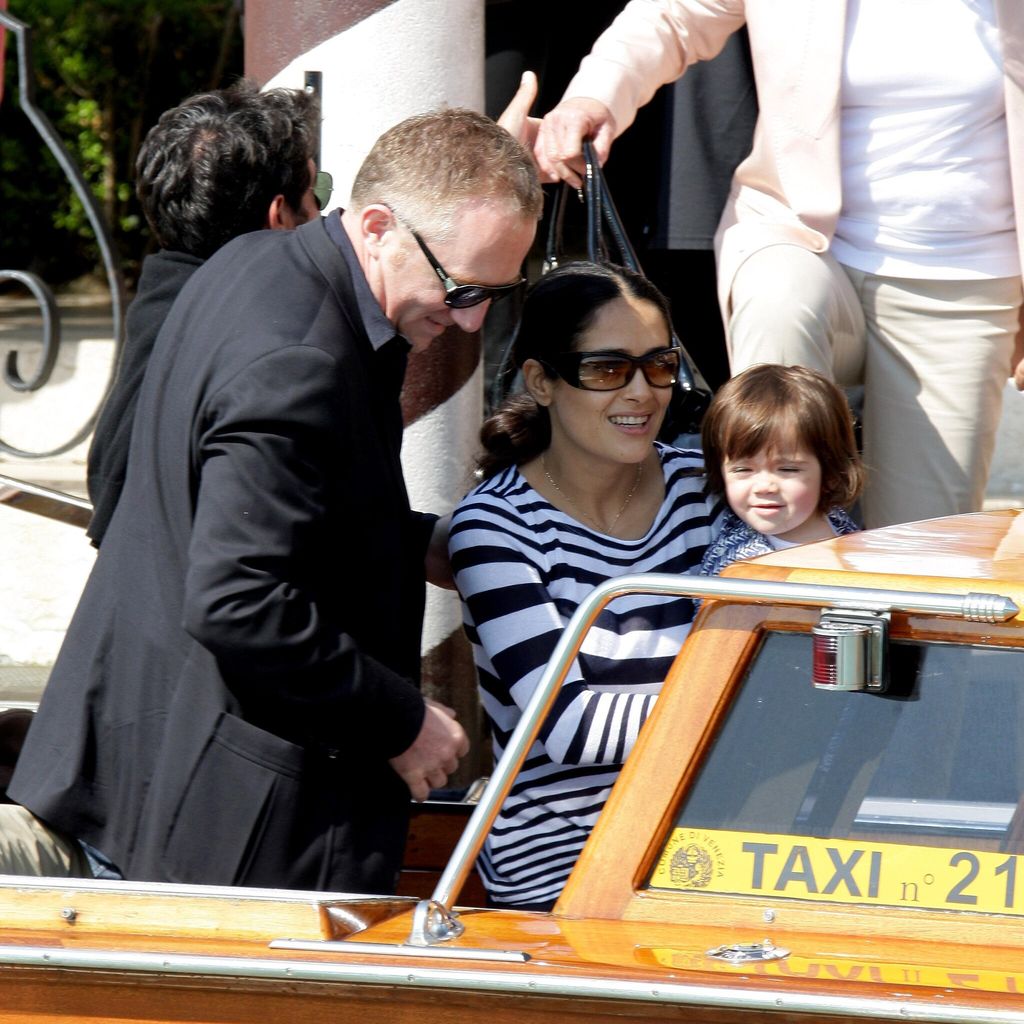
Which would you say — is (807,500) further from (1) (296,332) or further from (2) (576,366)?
(1) (296,332)

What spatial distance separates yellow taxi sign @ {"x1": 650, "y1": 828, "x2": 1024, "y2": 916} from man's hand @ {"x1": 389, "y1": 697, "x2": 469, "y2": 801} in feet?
1.38

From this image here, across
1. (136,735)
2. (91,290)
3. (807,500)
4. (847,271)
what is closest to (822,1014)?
(136,735)

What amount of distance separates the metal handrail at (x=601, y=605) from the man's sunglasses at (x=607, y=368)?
759 mm

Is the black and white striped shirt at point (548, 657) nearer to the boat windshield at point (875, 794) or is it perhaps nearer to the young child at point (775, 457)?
the young child at point (775, 457)

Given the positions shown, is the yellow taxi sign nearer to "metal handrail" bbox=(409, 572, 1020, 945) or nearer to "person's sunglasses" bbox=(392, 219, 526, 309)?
"metal handrail" bbox=(409, 572, 1020, 945)

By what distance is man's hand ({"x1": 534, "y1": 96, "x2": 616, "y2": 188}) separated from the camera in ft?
10.3

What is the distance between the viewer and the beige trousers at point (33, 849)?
7.13 ft

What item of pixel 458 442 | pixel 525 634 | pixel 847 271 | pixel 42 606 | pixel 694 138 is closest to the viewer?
pixel 525 634

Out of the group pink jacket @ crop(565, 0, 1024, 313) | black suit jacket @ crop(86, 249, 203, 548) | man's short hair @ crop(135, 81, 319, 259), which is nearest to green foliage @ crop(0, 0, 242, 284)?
pink jacket @ crop(565, 0, 1024, 313)

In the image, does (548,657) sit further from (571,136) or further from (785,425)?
(571,136)

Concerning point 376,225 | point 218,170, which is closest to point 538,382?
point 376,225

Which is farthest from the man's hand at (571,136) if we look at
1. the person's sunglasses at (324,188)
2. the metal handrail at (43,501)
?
the metal handrail at (43,501)

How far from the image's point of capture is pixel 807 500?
2668 millimetres

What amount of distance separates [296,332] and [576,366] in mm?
A: 603
